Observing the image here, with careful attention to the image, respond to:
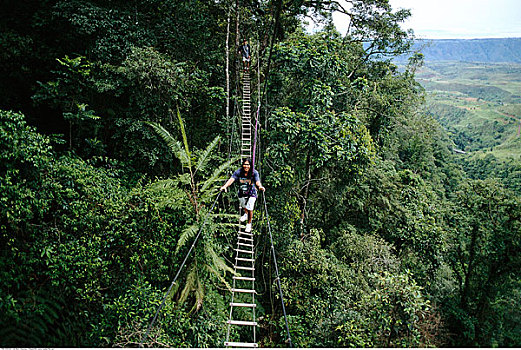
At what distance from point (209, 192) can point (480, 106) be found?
351 ft

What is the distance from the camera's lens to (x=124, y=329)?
4.50m

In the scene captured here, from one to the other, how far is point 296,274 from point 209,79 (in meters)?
6.44

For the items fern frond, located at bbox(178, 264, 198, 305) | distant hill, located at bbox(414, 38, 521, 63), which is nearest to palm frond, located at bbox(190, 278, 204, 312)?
fern frond, located at bbox(178, 264, 198, 305)

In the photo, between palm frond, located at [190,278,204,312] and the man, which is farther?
the man

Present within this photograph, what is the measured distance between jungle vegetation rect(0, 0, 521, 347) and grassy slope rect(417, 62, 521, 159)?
6319mm

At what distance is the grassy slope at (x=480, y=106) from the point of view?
1991 inches

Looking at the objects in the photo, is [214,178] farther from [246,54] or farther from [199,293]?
[246,54]

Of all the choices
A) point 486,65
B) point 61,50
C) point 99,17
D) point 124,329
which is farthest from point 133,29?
point 486,65

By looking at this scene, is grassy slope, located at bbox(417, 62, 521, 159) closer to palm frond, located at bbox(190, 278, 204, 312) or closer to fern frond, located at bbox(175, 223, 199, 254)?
fern frond, located at bbox(175, 223, 199, 254)

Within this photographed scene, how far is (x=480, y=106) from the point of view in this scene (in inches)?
3317

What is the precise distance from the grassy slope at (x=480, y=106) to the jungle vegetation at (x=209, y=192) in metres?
6.32

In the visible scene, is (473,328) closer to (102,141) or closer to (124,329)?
(124,329)

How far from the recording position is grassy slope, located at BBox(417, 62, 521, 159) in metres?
50.6

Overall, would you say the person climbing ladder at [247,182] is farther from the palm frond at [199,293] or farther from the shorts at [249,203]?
the palm frond at [199,293]
